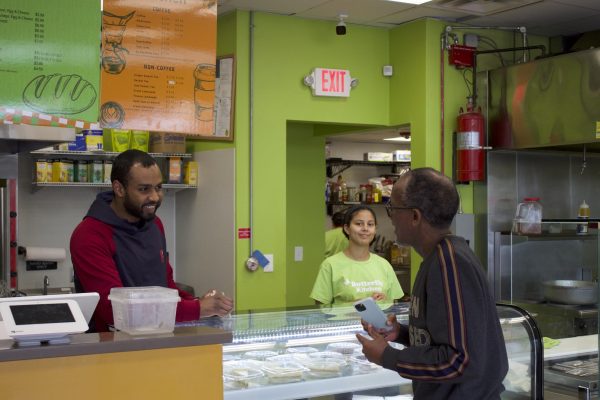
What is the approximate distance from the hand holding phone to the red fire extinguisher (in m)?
3.97

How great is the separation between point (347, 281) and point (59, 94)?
2.19 m

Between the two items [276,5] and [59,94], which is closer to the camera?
[59,94]

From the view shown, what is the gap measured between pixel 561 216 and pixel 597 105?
1.66 metres

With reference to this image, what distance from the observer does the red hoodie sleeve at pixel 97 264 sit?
3.14 meters

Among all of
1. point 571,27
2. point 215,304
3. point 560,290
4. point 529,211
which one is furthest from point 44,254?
point 571,27

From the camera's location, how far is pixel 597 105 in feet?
19.4

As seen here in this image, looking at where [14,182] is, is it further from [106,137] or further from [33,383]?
[33,383]

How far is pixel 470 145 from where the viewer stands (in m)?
6.57

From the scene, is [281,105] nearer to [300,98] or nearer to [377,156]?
[300,98]

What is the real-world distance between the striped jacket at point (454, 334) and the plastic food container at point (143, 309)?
72 centimetres

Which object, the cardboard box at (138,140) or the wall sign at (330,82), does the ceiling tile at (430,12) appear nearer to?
the wall sign at (330,82)

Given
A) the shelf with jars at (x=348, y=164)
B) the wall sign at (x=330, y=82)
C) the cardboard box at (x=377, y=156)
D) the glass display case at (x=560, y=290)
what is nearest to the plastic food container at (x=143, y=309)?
the glass display case at (x=560, y=290)

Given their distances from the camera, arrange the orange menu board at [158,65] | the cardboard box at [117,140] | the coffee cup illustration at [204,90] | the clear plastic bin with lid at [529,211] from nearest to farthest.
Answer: the orange menu board at [158,65], the coffee cup illustration at [204,90], the cardboard box at [117,140], the clear plastic bin with lid at [529,211]

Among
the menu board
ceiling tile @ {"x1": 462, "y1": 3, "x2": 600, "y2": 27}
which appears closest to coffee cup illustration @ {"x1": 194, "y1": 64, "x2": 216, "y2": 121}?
the menu board
